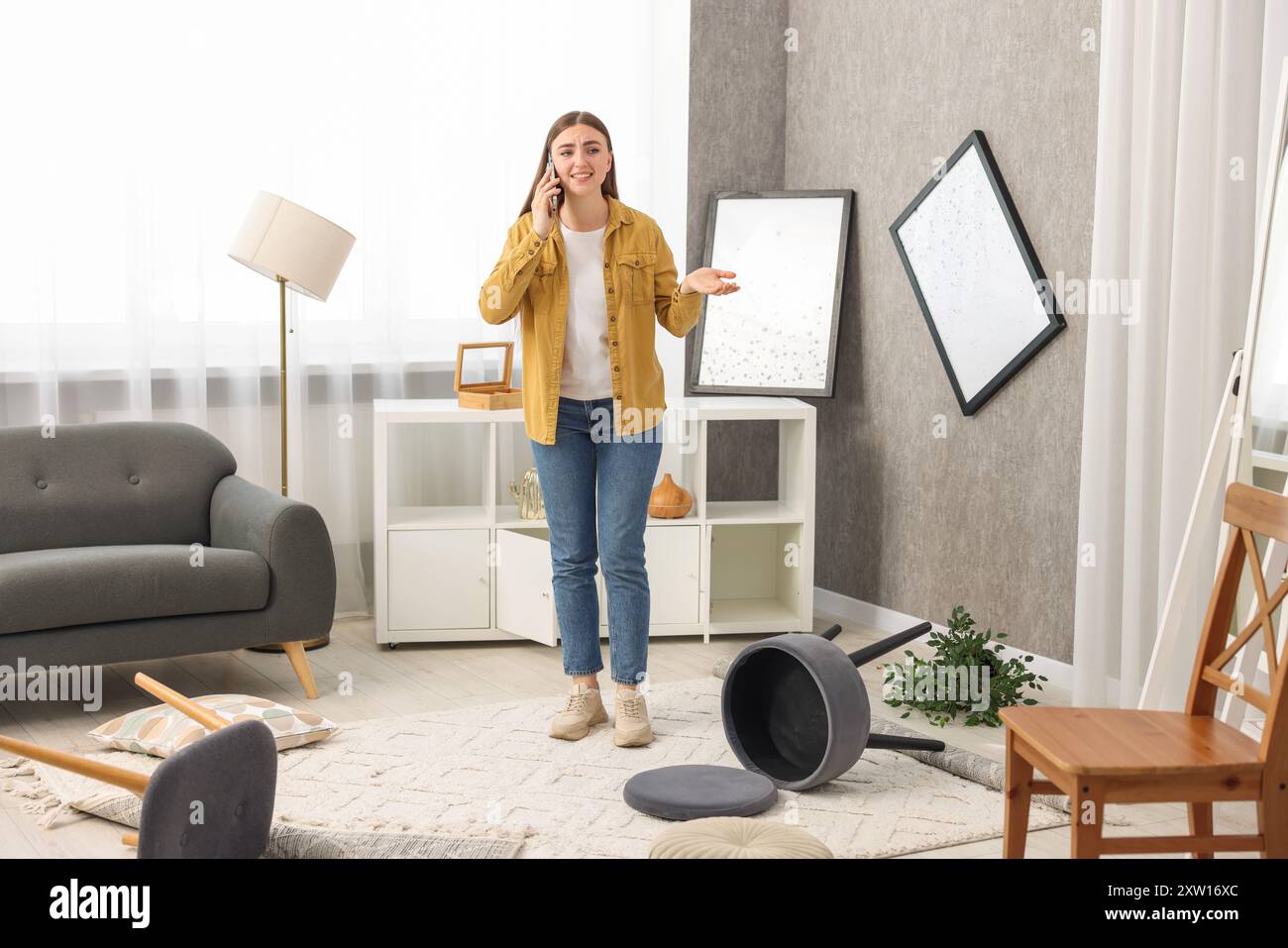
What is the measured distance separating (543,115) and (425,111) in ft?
1.37

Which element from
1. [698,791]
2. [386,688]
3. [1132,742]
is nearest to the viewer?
[1132,742]

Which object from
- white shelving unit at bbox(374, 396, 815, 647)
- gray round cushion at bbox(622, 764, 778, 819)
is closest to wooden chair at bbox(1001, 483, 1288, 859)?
gray round cushion at bbox(622, 764, 778, 819)

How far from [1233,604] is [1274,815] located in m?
0.40

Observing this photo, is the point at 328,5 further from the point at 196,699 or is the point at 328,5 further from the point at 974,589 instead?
the point at 974,589

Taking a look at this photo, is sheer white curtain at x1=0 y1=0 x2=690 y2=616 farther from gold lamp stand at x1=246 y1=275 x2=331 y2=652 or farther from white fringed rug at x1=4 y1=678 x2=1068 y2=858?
white fringed rug at x1=4 y1=678 x2=1068 y2=858

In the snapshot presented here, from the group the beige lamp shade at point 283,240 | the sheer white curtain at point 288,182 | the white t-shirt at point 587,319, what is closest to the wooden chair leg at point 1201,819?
the white t-shirt at point 587,319

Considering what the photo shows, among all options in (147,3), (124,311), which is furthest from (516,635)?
(147,3)

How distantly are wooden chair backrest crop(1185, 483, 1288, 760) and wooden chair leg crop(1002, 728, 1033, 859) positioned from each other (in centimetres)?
30

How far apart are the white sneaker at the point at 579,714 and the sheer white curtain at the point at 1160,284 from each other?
1.21 metres

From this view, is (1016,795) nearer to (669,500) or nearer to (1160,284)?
(1160,284)

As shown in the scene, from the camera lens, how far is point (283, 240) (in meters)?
3.88

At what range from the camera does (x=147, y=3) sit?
414 centimetres

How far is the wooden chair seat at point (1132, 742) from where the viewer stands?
1.98 m

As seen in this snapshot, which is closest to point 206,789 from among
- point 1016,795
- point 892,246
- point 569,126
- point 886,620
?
point 1016,795
